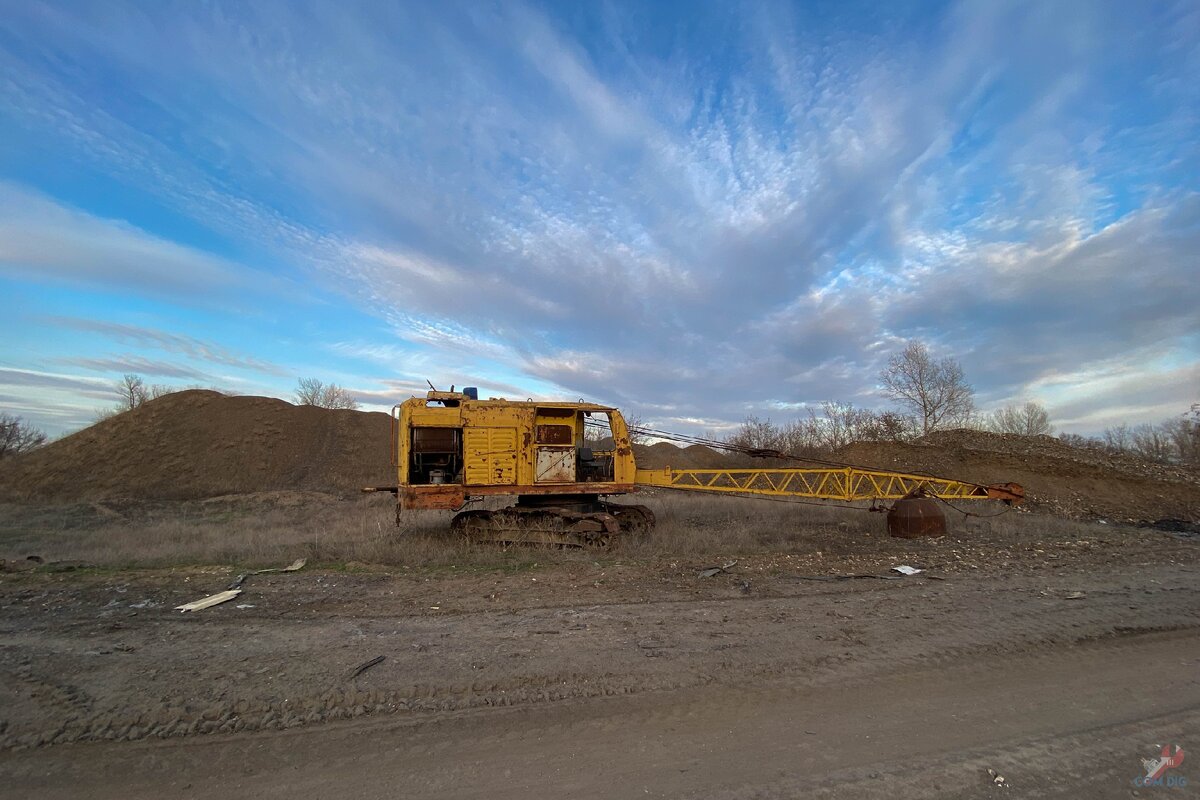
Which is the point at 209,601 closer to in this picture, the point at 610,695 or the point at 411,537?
the point at 411,537

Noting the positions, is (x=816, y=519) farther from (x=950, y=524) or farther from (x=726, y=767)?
(x=726, y=767)

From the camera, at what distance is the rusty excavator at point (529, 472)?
1173cm

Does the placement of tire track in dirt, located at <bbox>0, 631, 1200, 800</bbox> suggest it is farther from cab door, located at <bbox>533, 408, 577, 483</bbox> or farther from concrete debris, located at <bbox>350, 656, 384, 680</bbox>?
cab door, located at <bbox>533, 408, 577, 483</bbox>

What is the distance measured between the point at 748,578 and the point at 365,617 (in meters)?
5.19

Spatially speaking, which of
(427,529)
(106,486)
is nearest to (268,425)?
(106,486)

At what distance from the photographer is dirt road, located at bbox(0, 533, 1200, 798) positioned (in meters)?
3.37

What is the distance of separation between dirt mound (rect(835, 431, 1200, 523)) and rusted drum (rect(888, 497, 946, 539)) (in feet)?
33.5

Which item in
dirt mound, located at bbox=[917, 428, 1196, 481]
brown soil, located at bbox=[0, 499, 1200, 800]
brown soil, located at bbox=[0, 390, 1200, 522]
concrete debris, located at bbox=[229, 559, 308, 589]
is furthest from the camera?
dirt mound, located at bbox=[917, 428, 1196, 481]

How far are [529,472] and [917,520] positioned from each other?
8.29 metres

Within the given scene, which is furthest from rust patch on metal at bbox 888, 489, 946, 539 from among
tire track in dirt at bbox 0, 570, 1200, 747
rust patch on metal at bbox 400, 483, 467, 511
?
rust patch on metal at bbox 400, 483, 467, 511

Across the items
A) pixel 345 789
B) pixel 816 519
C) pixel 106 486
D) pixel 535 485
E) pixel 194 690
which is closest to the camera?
pixel 345 789

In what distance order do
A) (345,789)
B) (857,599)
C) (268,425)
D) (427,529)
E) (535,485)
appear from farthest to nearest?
(268,425), (427,529), (535,485), (857,599), (345,789)

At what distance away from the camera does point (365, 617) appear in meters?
6.61

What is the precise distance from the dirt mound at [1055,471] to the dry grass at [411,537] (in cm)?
645
